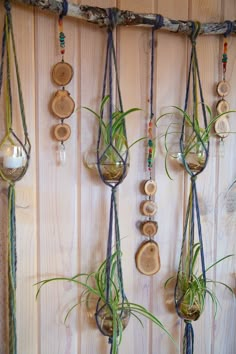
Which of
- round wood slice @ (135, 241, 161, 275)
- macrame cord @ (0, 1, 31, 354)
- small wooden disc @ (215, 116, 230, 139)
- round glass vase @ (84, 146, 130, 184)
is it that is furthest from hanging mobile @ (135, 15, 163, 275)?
macrame cord @ (0, 1, 31, 354)

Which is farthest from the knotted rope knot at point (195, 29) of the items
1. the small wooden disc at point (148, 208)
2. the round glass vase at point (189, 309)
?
the round glass vase at point (189, 309)

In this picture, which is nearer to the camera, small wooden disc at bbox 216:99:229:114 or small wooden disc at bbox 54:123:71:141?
small wooden disc at bbox 54:123:71:141

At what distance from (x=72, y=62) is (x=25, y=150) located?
0.27m

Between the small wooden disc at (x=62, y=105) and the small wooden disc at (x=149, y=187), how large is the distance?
0.29 m

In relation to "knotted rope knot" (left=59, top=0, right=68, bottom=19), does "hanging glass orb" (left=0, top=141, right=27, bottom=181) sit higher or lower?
lower

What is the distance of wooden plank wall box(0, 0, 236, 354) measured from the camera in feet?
2.86

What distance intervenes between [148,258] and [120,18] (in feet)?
2.16

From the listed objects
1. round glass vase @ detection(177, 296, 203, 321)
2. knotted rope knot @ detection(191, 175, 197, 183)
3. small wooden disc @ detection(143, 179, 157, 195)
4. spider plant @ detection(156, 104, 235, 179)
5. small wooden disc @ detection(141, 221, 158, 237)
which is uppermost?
spider plant @ detection(156, 104, 235, 179)

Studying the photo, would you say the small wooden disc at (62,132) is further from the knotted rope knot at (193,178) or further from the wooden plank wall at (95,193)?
the knotted rope knot at (193,178)

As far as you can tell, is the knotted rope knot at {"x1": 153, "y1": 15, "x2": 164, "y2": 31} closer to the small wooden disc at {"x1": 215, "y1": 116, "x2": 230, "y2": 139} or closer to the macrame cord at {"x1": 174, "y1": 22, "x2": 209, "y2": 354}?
the macrame cord at {"x1": 174, "y1": 22, "x2": 209, "y2": 354}

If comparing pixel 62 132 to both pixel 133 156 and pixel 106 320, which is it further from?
pixel 106 320

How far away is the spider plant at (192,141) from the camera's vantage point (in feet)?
3.10

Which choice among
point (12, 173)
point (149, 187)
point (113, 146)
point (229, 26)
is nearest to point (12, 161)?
point (12, 173)

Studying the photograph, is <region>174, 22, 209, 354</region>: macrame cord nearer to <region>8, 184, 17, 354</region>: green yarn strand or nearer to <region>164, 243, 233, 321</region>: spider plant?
<region>164, 243, 233, 321</region>: spider plant
